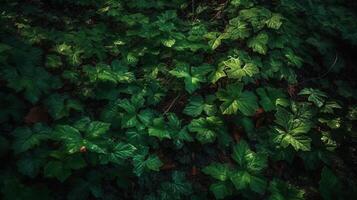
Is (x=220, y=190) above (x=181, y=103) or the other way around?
the other way around

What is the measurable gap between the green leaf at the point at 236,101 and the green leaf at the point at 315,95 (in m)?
0.66

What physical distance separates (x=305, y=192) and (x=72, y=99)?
255cm

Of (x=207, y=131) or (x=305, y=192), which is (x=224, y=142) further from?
(x=305, y=192)

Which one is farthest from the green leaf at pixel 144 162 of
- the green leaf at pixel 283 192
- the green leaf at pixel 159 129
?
the green leaf at pixel 283 192

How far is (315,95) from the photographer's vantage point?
3.45 m

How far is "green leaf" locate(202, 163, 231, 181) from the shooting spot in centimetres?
280

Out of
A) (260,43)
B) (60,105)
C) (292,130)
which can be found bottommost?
(292,130)

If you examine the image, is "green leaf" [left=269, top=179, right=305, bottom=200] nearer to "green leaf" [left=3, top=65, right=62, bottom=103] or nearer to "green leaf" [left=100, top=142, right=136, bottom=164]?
"green leaf" [left=100, top=142, right=136, bottom=164]

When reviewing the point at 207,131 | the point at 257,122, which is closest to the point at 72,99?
the point at 207,131

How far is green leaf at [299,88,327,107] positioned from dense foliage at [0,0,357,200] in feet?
0.05

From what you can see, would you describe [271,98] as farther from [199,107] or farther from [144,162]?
[144,162]

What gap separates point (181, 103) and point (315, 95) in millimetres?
1517

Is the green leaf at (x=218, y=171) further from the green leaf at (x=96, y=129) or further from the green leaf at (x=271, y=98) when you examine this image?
the green leaf at (x=96, y=129)

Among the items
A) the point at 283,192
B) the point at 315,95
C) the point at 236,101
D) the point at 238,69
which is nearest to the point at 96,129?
the point at 236,101
